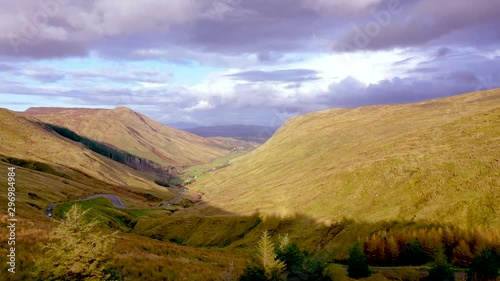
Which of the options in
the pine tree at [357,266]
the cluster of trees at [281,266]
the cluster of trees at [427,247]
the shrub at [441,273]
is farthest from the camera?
the cluster of trees at [427,247]

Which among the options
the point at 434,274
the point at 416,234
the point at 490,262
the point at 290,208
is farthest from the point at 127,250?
the point at 290,208

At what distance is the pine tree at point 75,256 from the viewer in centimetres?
1894

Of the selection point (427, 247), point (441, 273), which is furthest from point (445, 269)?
point (427, 247)

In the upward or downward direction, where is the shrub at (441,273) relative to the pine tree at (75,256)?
downward

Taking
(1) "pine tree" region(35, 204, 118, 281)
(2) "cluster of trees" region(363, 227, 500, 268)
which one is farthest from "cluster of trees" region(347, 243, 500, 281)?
(1) "pine tree" region(35, 204, 118, 281)

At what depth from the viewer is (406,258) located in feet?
202

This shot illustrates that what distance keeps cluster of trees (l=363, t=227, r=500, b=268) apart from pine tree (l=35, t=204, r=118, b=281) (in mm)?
54607

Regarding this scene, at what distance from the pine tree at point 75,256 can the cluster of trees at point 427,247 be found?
2150 inches

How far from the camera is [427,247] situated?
207 feet

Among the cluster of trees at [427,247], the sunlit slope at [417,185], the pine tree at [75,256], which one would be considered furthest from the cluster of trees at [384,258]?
the sunlit slope at [417,185]

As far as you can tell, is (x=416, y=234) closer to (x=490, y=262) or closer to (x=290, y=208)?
(x=490, y=262)

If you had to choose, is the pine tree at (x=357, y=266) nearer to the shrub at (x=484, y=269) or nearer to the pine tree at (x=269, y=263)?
the shrub at (x=484, y=269)

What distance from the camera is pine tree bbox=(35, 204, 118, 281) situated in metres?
18.9

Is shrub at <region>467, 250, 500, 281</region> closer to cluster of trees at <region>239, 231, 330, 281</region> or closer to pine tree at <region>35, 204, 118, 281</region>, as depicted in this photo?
cluster of trees at <region>239, 231, 330, 281</region>
